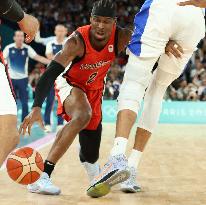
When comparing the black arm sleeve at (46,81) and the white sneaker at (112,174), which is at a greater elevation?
the black arm sleeve at (46,81)

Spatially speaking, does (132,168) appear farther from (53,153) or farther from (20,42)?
(20,42)

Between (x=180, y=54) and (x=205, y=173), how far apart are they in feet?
5.05

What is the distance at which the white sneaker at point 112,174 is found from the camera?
3.48m

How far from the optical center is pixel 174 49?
404 cm

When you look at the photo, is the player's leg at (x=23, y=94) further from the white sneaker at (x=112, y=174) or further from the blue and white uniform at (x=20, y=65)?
the white sneaker at (x=112, y=174)

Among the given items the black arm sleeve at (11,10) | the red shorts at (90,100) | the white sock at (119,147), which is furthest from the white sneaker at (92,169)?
the black arm sleeve at (11,10)

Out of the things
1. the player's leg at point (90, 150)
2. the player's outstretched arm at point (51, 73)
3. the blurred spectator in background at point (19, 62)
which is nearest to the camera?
the player's outstretched arm at point (51, 73)

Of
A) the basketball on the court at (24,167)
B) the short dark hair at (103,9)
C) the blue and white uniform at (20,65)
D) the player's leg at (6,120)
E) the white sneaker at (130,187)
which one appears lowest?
the blue and white uniform at (20,65)

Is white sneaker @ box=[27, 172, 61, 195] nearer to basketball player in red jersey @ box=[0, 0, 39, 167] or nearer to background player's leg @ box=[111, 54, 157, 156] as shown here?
background player's leg @ box=[111, 54, 157, 156]

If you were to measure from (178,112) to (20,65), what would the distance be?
178 inches

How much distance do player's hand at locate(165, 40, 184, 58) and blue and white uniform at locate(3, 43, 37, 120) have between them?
24.3 ft

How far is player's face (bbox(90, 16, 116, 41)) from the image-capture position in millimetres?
4199

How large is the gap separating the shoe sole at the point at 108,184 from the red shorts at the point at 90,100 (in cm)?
91

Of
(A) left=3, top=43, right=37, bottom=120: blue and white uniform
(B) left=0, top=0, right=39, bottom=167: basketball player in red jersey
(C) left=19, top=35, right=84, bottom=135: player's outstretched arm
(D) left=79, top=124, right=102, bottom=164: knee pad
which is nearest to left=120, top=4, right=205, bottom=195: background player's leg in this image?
(D) left=79, top=124, right=102, bottom=164: knee pad
